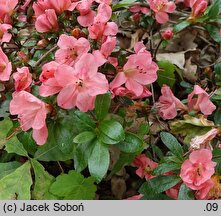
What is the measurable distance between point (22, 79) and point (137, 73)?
402 millimetres

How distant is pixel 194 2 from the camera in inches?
80.2

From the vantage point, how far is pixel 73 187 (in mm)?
1801

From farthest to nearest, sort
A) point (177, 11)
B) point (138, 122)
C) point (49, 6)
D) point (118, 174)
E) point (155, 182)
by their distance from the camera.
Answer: point (177, 11)
point (118, 174)
point (138, 122)
point (49, 6)
point (155, 182)

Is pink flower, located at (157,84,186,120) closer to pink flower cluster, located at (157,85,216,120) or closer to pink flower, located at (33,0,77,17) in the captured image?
pink flower cluster, located at (157,85,216,120)

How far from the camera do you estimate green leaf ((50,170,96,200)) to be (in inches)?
70.4

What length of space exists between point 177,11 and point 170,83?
43cm

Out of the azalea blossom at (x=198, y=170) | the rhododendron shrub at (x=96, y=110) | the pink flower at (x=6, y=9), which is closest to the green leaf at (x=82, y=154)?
the rhododendron shrub at (x=96, y=110)

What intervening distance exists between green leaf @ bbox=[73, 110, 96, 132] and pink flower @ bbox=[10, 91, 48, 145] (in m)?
0.12

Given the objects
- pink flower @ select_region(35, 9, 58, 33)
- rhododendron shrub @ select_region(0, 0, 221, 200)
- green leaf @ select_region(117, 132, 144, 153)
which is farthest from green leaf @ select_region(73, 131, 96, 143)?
pink flower @ select_region(35, 9, 58, 33)

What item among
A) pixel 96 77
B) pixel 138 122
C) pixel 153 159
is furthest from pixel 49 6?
pixel 153 159

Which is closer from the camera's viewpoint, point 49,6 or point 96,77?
point 96,77

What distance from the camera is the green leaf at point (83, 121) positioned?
1.65m

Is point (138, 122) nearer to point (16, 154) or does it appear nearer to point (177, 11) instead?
point (16, 154)

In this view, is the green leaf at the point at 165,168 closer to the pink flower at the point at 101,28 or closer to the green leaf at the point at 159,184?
the green leaf at the point at 159,184
